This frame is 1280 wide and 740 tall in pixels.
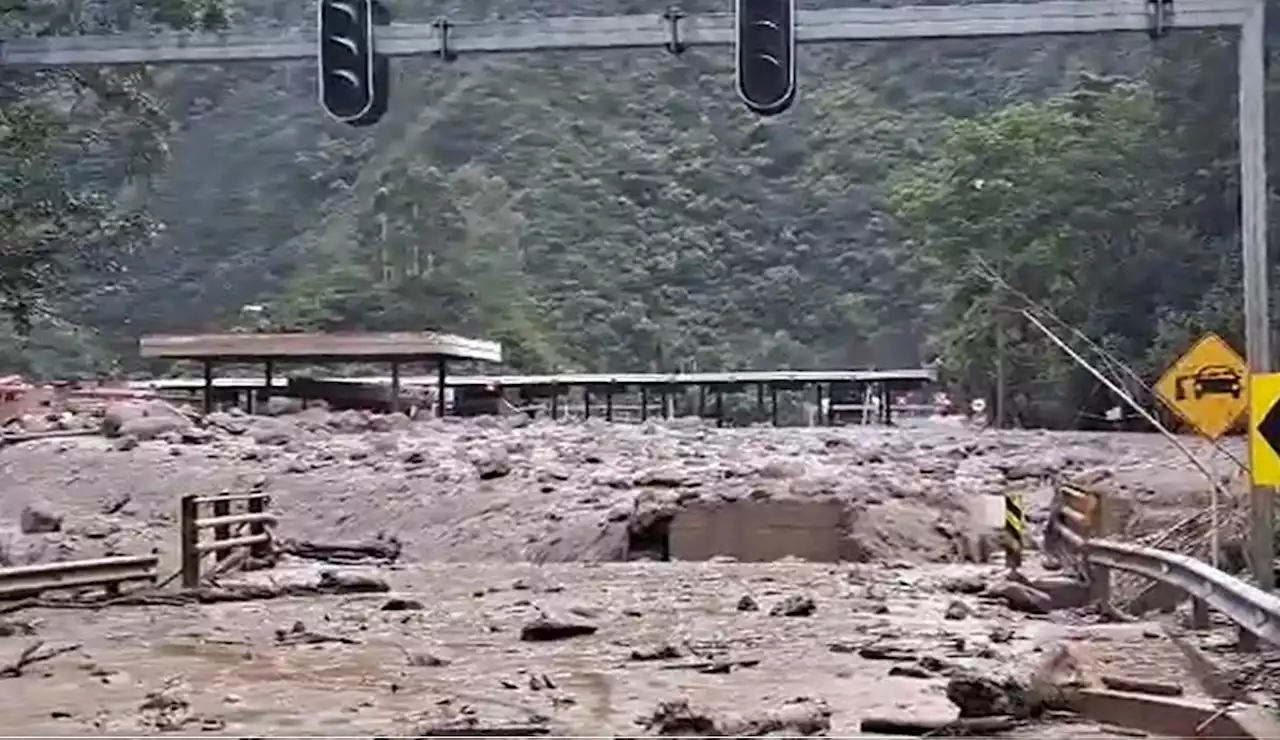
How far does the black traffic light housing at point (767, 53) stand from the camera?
50.0 feet

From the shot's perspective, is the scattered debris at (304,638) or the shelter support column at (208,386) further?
the shelter support column at (208,386)

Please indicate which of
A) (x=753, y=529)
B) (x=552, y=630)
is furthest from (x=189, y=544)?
(x=753, y=529)

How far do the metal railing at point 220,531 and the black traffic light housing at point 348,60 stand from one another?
→ 19.1ft

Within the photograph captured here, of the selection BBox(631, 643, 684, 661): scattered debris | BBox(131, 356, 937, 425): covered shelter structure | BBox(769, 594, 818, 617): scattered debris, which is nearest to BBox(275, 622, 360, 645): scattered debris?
BBox(631, 643, 684, 661): scattered debris

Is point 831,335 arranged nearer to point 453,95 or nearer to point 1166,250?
point 453,95

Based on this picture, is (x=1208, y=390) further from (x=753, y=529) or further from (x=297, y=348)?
(x=297, y=348)

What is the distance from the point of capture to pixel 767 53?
602 inches

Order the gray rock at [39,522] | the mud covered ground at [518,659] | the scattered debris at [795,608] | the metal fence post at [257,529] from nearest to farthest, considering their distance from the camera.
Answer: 1. the mud covered ground at [518,659]
2. the scattered debris at [795,608]
3. the metal fence post at [257,529]
4. the gray rock at [39,522]

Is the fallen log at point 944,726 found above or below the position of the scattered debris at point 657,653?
above

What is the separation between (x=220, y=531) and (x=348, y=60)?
8087 millimetres

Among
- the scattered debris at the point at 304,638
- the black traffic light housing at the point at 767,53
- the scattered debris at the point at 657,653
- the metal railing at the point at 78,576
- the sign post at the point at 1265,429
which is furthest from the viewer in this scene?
the metal railing at the point at 78,576

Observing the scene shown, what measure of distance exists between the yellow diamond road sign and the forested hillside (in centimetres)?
3640

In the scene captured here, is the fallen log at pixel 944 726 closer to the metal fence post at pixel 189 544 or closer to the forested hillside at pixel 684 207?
the metal fence post at pixel 189 544

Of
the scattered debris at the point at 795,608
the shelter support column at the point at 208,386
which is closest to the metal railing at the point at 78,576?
the scattered debris at the point at 795,608
